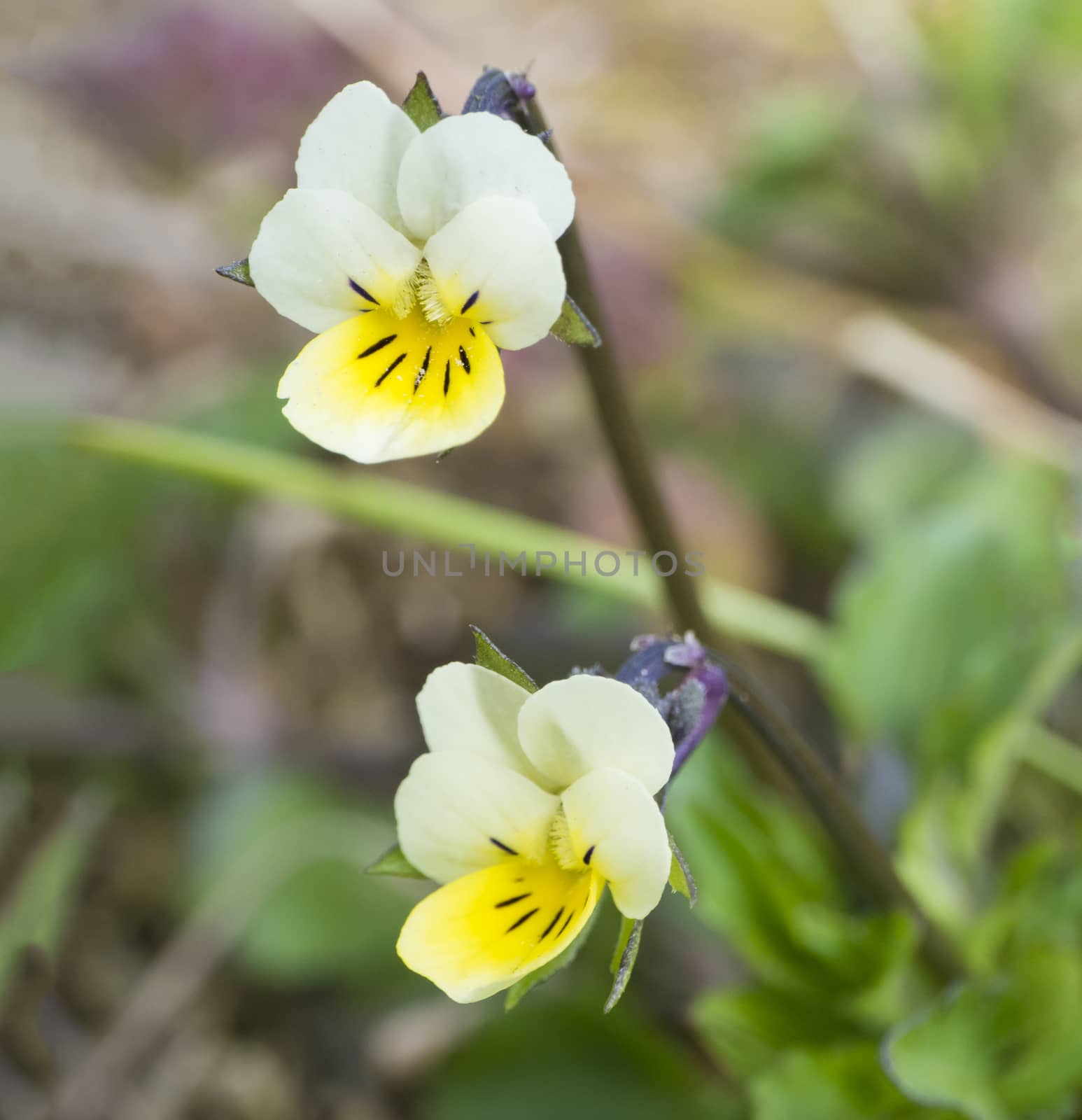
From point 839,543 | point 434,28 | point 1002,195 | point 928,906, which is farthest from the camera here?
point 434,28

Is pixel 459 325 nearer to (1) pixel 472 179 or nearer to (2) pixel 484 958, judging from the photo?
(1) pixel 472 179

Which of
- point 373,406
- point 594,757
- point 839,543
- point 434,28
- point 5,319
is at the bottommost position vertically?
point 594,757

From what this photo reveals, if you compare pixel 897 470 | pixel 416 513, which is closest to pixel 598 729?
pixel 416 513

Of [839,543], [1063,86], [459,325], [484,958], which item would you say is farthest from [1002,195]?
[484,958]

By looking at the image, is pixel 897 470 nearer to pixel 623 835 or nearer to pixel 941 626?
pixel 941 626

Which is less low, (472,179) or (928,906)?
(472,179)

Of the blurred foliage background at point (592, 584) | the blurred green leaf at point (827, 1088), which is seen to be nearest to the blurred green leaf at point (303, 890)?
the blurred foliage background at point (592, 584)

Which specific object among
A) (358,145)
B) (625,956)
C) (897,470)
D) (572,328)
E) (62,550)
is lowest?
(625,956)

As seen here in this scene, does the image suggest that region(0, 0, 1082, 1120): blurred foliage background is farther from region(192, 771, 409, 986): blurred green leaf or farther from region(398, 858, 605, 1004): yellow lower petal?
region(398, 858, 605, 1004): yellow lower petal
